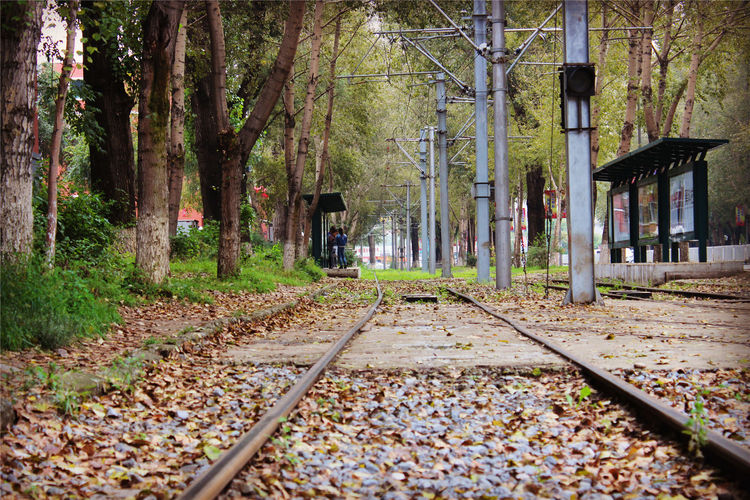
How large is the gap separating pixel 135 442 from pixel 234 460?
1091mm

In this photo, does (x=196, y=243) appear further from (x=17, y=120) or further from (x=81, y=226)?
(x=17, y=120)

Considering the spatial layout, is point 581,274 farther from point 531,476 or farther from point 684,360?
point 531,476

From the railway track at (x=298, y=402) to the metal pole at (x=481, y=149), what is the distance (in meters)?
15.4

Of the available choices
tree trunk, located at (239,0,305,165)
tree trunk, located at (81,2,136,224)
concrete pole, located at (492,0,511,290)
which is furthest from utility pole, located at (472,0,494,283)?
tree trunk, located at (81,2,136,224)

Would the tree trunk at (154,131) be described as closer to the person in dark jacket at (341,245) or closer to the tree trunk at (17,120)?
the tree trunk at (17,120)

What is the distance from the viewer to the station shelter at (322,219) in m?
32.3

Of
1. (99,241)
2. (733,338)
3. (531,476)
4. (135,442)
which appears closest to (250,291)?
(99,241)

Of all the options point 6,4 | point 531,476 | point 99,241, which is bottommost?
point 531,476

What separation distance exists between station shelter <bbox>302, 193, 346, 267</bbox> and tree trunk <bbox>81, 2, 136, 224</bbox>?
47.3 feet

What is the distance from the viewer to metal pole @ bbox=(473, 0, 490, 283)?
2230 centimetres

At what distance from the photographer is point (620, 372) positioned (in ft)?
20.6

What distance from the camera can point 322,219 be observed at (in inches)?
1415

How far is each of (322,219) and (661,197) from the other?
18.4 metres

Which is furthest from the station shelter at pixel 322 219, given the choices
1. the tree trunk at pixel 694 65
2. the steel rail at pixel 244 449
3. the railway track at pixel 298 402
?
the steel rail at pixel 244 449
